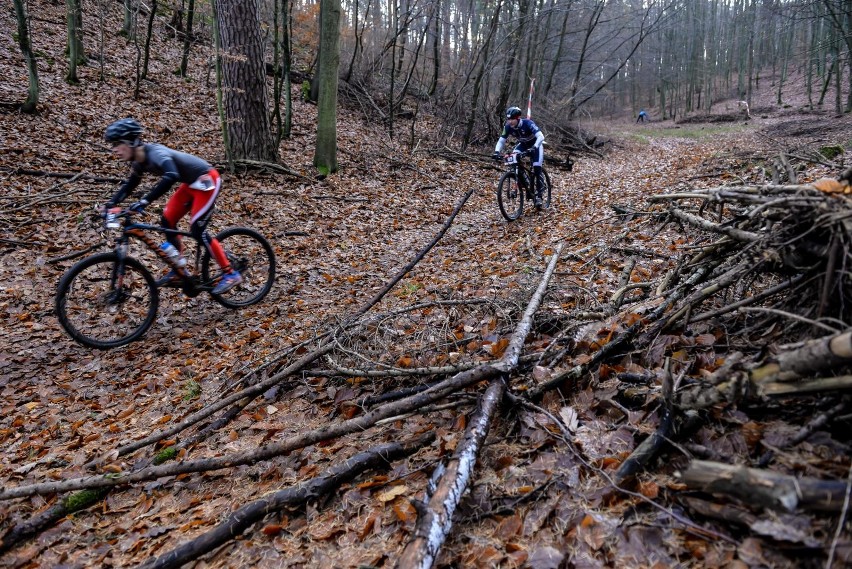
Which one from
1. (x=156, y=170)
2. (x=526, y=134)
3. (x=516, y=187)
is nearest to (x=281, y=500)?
(x=156, y=170)

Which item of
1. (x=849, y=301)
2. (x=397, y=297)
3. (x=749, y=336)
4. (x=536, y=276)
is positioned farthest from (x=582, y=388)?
(x=397, y=297)

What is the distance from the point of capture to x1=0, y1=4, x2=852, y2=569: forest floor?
6.89 ft

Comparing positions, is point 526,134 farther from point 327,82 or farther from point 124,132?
point 124,132

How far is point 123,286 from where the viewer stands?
18.5 feet

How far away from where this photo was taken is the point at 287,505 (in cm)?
270

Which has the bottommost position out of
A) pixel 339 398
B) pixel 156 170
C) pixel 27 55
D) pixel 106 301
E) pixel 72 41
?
pixel 339 398

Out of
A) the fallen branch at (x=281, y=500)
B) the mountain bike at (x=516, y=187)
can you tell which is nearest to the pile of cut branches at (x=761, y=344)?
the fallen branch at (x=281, y=500)

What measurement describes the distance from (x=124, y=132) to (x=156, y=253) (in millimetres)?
1407

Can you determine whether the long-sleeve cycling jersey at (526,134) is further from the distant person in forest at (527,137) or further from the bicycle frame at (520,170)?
the bicycle frame at (520,170)

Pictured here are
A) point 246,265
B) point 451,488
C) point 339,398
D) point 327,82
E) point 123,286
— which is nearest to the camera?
point 451,488

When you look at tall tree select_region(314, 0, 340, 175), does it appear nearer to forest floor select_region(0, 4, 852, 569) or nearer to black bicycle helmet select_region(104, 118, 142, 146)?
forest floor select_region(0, 4, 852, 569)

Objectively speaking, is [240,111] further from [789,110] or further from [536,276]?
[789,110]

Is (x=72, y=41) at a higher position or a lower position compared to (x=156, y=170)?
higher

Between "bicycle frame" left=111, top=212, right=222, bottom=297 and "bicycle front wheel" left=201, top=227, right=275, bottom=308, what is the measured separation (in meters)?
0.11
